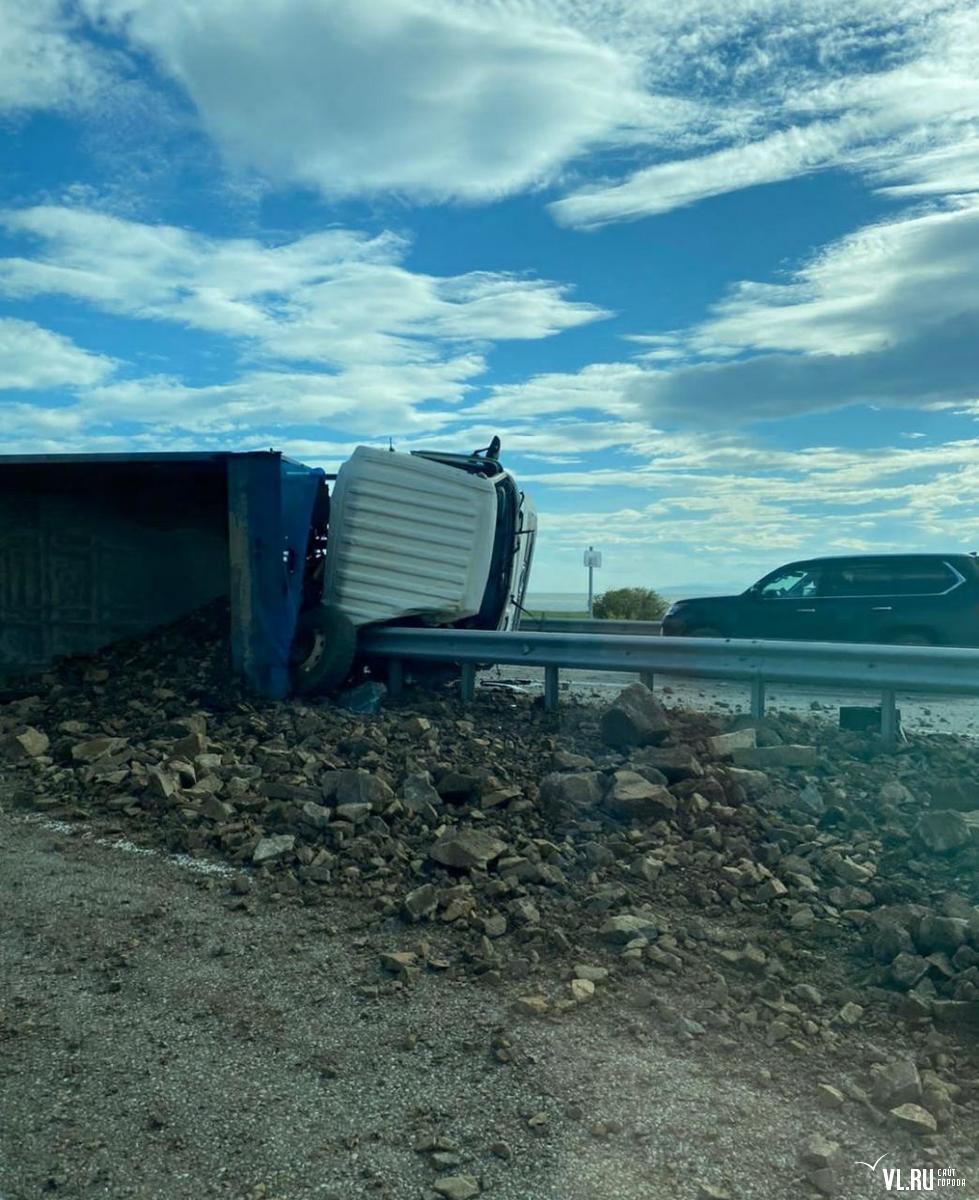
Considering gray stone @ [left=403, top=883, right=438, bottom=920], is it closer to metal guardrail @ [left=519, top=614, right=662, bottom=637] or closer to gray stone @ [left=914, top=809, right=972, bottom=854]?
gray stone @ [left=914, top=809, right=972, bottom=854]

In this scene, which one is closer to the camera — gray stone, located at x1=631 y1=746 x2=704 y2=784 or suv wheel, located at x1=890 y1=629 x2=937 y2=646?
gray stone, located at x1=631 y1=746 x2=704 y2=784

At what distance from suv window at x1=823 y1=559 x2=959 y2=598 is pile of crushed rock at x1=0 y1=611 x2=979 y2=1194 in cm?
657

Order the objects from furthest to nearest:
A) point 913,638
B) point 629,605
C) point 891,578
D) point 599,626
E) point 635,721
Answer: point 629,605 < point 599,626 < point 891,578 < point 913,638 < point 635,721

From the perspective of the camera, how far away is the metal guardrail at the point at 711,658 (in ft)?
27.3

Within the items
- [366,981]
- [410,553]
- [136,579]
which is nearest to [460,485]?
[410,553]

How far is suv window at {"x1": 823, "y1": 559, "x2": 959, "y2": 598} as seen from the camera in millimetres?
15062

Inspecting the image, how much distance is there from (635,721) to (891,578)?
8819 millimetres

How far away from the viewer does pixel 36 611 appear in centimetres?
1154

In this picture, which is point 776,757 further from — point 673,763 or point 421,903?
point 421,903

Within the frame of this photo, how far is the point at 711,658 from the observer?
9.37 meters

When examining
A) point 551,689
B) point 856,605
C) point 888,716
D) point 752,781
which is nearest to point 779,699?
point 856,605

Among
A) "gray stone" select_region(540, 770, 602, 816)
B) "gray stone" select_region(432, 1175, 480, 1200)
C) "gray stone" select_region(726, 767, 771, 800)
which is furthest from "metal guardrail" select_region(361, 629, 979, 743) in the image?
"gray stone" select_region(432, 1175, 480, 1200)

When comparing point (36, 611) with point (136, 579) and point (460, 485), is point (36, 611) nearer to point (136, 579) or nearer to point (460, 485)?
point (136, 579)

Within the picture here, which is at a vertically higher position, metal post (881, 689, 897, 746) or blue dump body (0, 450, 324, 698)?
blue dump body (0, 450, 324, 698)
